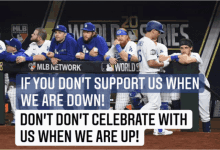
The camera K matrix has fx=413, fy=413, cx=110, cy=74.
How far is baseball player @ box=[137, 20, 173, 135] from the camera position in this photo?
5.09 meters

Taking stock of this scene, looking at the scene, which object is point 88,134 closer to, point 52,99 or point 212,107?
point 52,99

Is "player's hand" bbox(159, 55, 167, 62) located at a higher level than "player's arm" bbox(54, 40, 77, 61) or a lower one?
lower

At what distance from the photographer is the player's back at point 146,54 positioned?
5.09 metres

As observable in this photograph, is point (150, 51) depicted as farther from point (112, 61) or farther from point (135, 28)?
point (135, 28)

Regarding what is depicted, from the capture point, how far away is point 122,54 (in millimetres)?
5496

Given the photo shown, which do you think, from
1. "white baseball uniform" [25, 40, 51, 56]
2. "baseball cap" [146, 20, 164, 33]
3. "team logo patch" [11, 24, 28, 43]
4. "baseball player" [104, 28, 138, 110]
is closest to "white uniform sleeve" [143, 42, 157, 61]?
"baseball cap" [146, 20, 164, 33]

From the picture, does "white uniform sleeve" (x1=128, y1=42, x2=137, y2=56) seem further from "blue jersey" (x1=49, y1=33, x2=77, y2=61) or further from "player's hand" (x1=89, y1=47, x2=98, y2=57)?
"blue jersey" (x1=49, y1=33, x2=77, y2=61)

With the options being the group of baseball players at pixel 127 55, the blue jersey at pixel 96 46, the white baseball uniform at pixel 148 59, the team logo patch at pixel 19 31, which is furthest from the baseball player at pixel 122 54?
the team logo patch at pixel 19 31

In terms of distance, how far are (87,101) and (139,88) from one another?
71 cm

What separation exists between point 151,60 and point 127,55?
19.5 inches

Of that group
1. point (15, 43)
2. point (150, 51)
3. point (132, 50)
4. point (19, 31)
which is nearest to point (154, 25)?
point (150, 51)

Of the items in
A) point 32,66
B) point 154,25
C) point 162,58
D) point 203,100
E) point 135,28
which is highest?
point 135,28

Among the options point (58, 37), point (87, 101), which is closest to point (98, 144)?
point (87, 101)

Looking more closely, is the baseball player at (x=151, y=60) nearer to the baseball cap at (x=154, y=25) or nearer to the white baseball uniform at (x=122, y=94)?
the baseball cap at (x=154, y=25)
